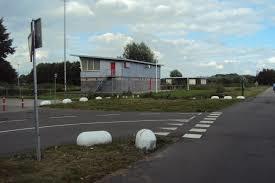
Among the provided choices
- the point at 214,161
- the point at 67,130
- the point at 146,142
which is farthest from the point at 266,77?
the point at 214,161

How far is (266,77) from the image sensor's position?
177 metres

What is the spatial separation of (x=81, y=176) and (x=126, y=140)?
206 inches

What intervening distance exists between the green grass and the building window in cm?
5472

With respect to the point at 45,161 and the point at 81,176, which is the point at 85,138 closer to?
the point at 45,161

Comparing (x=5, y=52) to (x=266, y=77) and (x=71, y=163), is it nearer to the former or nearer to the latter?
(x=71, y=163)

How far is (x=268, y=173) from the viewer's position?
378 inches

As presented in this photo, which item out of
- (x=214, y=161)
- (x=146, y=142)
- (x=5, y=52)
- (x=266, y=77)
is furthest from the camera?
(x=266, y=77)

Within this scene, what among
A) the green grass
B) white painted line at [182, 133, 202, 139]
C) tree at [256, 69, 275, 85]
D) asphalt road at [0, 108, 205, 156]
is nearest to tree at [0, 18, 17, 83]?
asphalt road at [0, 108, 205, 156]

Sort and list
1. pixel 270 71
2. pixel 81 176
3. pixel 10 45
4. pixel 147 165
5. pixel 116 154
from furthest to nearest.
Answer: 1. pixel 270 71
2. pixel 10 45
3. pixel 116 154
4. pixel 147 165
5. pixel 81 176

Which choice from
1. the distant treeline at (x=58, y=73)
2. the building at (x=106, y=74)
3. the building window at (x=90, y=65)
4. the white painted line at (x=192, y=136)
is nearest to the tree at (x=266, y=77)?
the distant treeline at (x=58, y=73)

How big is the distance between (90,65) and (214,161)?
2291 inches

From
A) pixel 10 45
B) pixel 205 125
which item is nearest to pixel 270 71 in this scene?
pixel 10 45

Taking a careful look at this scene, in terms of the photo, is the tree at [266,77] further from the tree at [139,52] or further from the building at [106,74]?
the building at [106,74]

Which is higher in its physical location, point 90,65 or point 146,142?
point 90,65
